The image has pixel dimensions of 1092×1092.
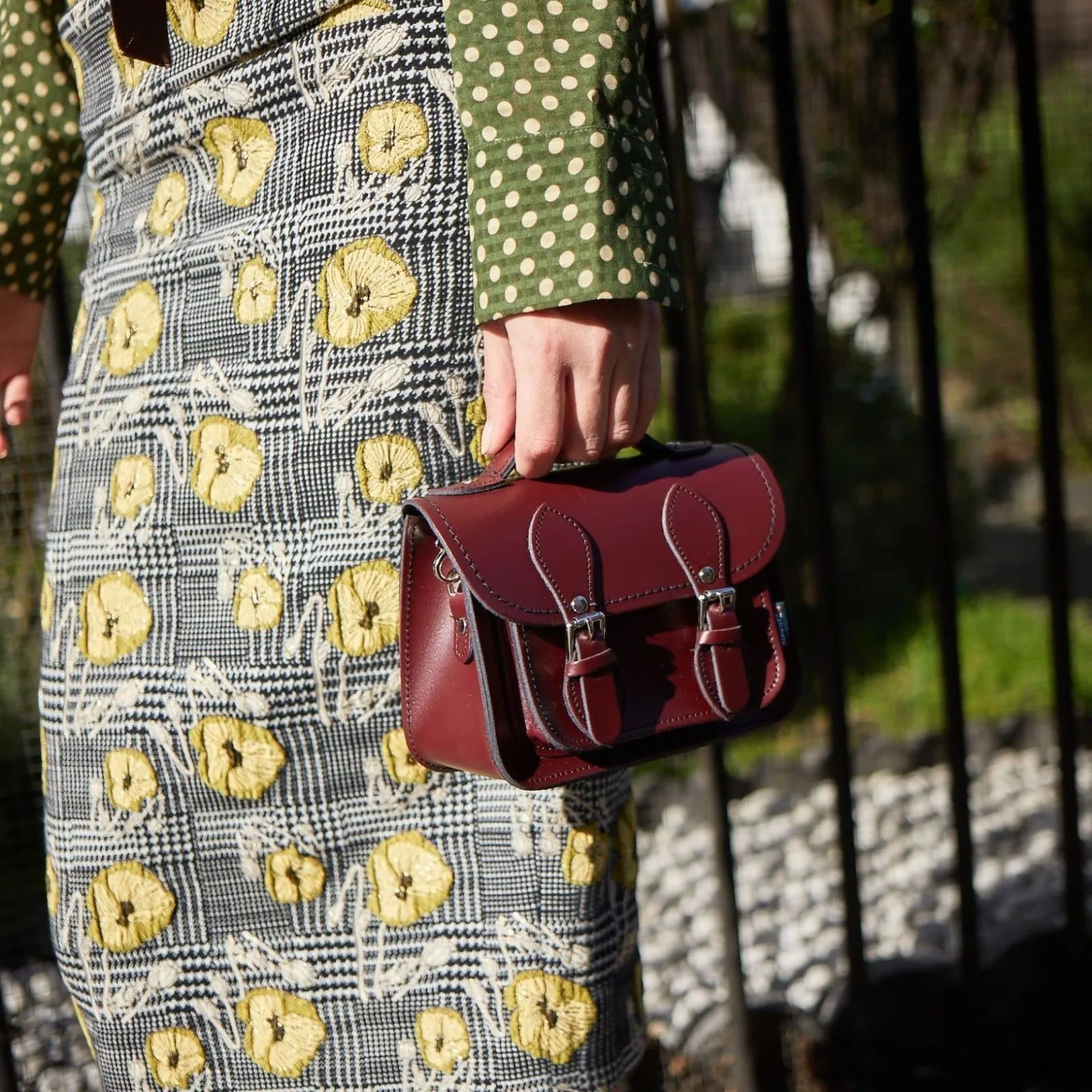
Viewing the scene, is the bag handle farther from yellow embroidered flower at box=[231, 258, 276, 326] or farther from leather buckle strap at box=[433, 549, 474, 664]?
yellow embroidered flower at box=[231, 258, 276, 326]

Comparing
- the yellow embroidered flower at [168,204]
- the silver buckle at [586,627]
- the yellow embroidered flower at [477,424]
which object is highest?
the yellow embroidered flower at [168,204]

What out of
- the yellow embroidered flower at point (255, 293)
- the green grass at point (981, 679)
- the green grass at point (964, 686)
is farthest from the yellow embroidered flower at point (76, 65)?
the green grass at point (981, 679)

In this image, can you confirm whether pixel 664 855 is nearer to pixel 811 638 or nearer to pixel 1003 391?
→ pixel 811 638

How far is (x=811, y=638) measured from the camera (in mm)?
3715

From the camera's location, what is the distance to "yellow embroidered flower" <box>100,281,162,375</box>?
3.41ft

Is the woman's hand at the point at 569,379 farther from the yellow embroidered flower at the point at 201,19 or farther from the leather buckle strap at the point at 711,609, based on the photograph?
the yellow embroidered flower at the point at 201,19

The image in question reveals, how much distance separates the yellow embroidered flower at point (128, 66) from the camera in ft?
3.37

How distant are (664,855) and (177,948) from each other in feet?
7.99

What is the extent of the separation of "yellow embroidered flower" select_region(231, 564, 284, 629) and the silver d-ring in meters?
0.14

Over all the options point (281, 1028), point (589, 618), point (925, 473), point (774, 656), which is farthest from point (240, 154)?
point (925, 473)

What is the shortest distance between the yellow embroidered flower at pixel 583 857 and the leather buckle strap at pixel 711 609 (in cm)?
16

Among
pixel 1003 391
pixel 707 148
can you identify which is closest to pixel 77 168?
pixel 707 148

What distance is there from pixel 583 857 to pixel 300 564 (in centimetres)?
33

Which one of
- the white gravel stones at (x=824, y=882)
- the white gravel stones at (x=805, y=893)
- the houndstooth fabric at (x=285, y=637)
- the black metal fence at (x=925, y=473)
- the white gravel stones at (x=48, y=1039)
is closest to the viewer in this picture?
the houndstooth fabric at (x=285, y=637)
